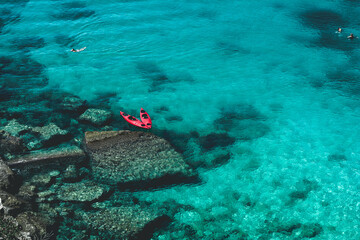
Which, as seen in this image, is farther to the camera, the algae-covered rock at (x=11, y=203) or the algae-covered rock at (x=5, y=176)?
the algae-covered rock at (x=5, y=176)

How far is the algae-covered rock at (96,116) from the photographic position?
15.7m

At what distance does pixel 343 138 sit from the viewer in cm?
1606

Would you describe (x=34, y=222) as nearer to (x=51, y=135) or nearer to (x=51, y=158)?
(x=51, y=158)

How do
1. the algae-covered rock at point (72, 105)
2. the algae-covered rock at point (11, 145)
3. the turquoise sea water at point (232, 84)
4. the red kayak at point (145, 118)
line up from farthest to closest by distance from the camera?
1. the algae-covered rock at point (72, 105)
2. the red kayak at point (145, 118)
3. the algae-covered rock at point (11, 145)
4. the turquoise sea water at point (232, 84)

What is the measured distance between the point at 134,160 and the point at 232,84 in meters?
8.61

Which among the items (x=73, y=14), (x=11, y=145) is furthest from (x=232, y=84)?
(x=73, y=14)

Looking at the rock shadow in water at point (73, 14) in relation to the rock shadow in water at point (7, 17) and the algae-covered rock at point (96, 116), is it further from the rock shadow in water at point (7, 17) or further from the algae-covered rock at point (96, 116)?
the algae-covered rock at point (96, 116)

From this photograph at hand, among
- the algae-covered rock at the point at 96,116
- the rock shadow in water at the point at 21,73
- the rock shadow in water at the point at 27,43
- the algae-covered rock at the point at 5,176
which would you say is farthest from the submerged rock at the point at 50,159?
the rock shadow in water at the point at 27,43

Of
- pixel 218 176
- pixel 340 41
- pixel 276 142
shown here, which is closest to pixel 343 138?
pixel 276 142

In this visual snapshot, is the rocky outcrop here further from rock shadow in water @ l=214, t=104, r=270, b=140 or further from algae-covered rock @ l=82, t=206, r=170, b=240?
rock shadow in water @ l=214, t=104, r=270, b=140

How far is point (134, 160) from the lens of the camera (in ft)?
44.5

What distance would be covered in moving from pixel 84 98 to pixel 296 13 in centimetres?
1829

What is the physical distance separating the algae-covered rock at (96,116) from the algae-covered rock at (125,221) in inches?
210

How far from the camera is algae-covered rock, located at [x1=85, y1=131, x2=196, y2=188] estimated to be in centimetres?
1301
